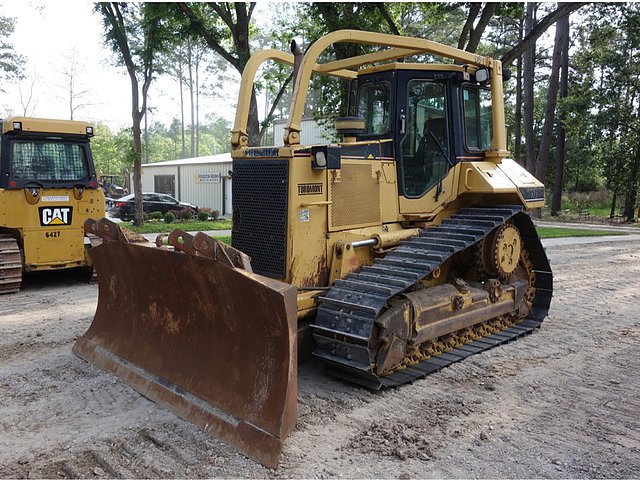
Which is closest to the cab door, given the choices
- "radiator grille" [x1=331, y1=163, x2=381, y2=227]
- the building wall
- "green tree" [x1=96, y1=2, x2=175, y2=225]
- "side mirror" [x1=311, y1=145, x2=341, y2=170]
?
"radiator grille" [x1=331, y1=163, x2=381, y2=227]

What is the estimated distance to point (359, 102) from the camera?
6371 millimetres

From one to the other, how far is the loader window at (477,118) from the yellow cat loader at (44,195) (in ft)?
21.7

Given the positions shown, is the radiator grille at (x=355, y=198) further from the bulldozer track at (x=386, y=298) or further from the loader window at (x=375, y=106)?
the loader window at (x=375, y=106)

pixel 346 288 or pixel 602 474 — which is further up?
pixel 346 288

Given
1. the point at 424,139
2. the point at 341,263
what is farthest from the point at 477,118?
the point at 341,263

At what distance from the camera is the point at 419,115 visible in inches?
238

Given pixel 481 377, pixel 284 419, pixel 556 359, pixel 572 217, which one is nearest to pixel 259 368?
pixel 284 419

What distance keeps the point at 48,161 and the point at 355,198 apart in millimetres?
6458

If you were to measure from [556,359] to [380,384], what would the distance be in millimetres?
2201

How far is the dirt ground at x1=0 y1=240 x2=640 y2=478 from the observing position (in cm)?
352

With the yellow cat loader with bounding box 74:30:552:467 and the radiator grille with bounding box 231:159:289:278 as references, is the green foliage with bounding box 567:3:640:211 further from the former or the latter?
the radiator grille with bounding box 231:159:289:278

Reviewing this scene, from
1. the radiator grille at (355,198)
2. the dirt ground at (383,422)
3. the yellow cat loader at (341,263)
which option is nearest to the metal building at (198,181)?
the yellow cat loader at (341,263)

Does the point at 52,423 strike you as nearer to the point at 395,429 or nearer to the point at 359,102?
the point at 395,429

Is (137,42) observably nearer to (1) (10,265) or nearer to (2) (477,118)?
(1) (10,265)
